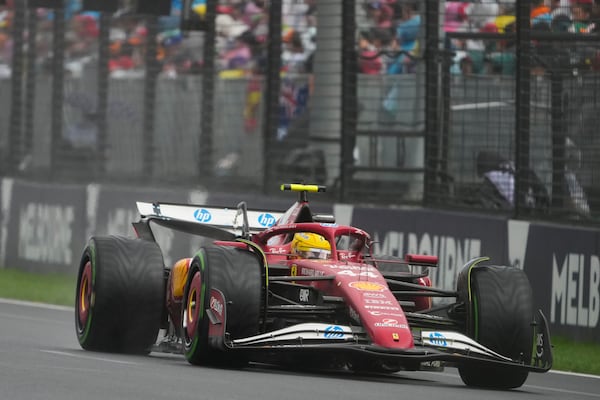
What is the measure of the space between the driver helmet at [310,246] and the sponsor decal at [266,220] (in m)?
1.60

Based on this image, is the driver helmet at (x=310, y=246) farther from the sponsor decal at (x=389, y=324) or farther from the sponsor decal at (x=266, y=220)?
the sponsor decal at (x=266, y=220)

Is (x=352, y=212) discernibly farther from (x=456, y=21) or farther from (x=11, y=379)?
(x=11, y=379)

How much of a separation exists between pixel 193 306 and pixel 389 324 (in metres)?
1.60

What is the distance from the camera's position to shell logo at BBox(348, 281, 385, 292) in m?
10.6

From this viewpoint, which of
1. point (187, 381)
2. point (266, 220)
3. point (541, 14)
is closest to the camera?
point (187, 381)

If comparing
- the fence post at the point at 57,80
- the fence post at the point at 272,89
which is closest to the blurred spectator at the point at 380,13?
the fence post at the point at 272,89

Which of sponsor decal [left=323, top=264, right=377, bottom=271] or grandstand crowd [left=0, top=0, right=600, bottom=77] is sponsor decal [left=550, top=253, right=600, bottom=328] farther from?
sponsor decal [left=323, top=264, right=377, bottom=271]

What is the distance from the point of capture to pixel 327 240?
1155cm

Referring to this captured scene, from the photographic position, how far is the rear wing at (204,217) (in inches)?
509

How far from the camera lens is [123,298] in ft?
38.5

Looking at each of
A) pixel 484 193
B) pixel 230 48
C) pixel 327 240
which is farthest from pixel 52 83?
pixel 327 240

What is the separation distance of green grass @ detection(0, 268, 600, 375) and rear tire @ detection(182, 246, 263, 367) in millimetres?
3604

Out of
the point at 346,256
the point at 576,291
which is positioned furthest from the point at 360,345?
the point at 576,291

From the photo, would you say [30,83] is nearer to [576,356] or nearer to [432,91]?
[432,91]
